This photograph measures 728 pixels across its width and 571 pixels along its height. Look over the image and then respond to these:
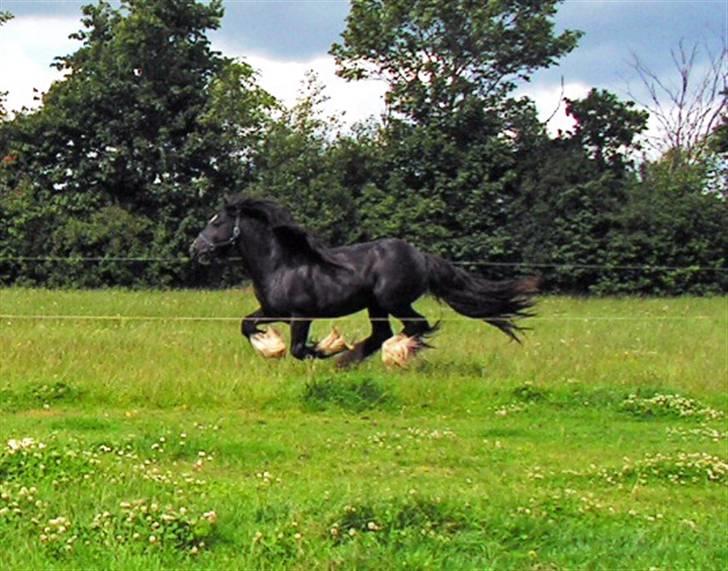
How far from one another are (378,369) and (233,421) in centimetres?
299

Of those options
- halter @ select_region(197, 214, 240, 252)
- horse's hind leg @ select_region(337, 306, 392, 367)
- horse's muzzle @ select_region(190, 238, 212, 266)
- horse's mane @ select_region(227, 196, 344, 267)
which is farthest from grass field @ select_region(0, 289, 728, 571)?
horse's mane @ select_region(227, 196, 344, 267)

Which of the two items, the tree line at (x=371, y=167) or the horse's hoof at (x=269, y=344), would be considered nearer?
the horse's hoof at (x=269, y=344)

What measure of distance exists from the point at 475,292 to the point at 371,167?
17.3m

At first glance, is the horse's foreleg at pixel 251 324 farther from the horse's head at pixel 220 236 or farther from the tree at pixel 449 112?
the tree at pixel 449 112

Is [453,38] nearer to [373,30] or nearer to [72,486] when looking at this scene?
[373,30]

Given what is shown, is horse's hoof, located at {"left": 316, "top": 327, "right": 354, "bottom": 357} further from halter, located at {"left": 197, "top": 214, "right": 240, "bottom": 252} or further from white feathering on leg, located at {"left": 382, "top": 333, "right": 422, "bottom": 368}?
halter, located at {"left": 197, "top": 214, "right": 240, "bottom": 252}

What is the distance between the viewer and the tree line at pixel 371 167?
89.1ft

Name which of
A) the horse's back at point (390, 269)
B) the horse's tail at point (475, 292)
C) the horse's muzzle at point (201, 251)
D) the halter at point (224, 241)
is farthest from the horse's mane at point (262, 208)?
the horse's tail at point (475, 292)

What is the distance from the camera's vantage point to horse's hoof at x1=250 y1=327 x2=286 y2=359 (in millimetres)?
11094

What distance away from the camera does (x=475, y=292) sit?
11805mm

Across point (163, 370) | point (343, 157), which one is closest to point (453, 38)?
point (343, 157)

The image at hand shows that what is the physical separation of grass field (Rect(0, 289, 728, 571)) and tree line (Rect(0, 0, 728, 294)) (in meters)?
13.6

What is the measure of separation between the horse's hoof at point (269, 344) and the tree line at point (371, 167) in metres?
15.6

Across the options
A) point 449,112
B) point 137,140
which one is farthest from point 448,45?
point 137,140
